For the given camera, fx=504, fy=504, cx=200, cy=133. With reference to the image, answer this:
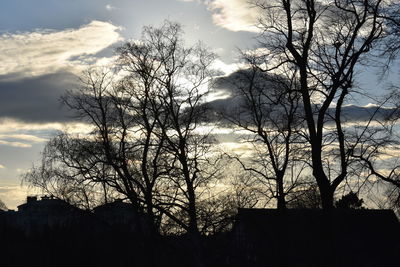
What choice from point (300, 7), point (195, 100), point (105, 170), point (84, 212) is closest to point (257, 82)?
point (195, 100)

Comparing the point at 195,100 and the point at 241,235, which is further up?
the point at 195,100

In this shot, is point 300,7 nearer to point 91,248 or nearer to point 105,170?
point 105,170

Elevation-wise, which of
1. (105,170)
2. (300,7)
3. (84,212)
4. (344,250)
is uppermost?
(300,7)

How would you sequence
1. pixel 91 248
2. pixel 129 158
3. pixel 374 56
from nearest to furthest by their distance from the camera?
pixel 374 56 → pixel 129 158 → pixel 91 248

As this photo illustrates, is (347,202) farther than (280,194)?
Yes

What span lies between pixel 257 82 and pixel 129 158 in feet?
28.8

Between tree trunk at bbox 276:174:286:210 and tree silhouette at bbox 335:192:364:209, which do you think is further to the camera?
tree silhouette at bbox 335:192:364:209

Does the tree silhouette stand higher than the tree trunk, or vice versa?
the tree silhouette

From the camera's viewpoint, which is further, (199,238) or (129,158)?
(129,158)

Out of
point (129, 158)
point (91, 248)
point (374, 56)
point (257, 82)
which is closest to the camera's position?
point (374, 56)

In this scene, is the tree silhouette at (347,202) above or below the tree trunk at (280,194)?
above

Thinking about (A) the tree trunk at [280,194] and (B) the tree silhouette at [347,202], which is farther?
(B) the tree silhouette at [347,202]

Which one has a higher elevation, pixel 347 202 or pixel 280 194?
pixel 347 202

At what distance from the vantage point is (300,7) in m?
19.7
